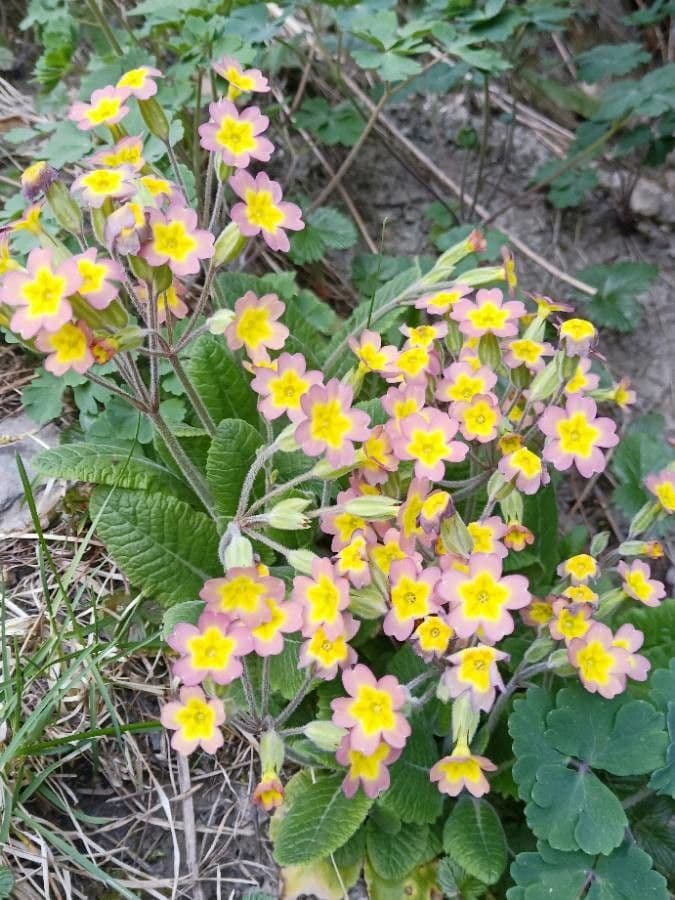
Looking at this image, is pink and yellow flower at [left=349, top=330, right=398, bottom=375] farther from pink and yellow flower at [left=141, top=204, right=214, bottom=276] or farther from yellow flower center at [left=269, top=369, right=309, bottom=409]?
pink and yellow flower at [left=141, top=204, right=214, bottom=276]

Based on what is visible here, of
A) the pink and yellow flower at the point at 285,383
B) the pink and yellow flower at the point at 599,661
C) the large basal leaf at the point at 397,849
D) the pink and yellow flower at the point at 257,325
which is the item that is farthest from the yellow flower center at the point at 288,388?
the large basal leaf at the point at 397,849

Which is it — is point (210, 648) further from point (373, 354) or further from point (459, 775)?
point (373, 354)

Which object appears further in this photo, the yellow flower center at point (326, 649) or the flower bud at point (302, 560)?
the flower bud at point (302, 560)

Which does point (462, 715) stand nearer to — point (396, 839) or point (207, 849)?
point (396, 839)

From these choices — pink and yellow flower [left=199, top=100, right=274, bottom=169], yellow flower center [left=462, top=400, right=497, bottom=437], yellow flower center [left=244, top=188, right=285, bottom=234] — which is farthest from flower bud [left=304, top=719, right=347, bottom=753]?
pink and yellow flower [left=199, top=100, right=274, bottom=169]

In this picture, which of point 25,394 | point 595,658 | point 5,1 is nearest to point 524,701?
point 595,658

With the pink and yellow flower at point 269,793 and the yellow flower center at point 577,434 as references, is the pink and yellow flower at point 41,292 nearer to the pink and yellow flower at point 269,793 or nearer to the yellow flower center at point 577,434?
the pink and yellow flower at point 269,793

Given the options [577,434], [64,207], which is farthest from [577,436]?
[64,207]
